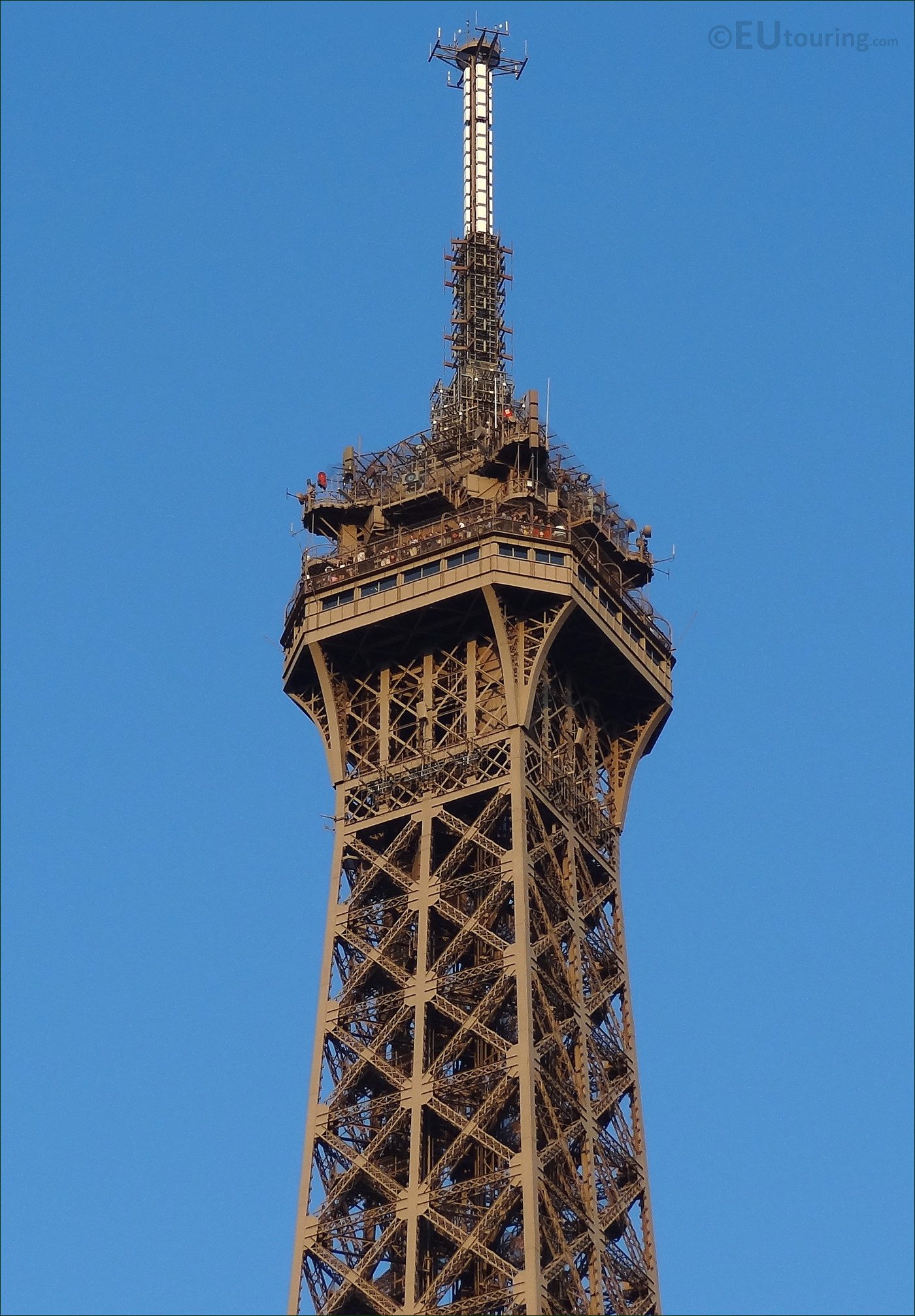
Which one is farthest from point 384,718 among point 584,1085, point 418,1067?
point 584,1085

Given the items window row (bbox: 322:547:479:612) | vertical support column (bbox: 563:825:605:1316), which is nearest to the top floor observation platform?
window row (bbox: 322:547:479:612)

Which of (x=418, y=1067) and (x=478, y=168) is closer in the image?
(x=418, y=1067)

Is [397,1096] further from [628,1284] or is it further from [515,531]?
[515,531]

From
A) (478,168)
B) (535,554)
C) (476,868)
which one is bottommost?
(476,868)

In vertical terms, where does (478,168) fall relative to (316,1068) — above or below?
above

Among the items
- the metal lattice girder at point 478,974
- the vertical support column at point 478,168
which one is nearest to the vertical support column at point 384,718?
the metal lattice girder at point 478,974

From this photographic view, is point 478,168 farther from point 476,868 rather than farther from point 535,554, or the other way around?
point 476,868

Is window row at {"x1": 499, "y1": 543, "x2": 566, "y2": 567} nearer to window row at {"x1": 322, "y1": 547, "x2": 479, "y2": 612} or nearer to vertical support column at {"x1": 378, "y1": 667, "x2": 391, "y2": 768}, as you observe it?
window row at {"x1": 322, "y1": 547, "x2": 479, "y2": 612}

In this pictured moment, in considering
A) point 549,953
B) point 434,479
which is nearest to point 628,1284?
point 549,953
